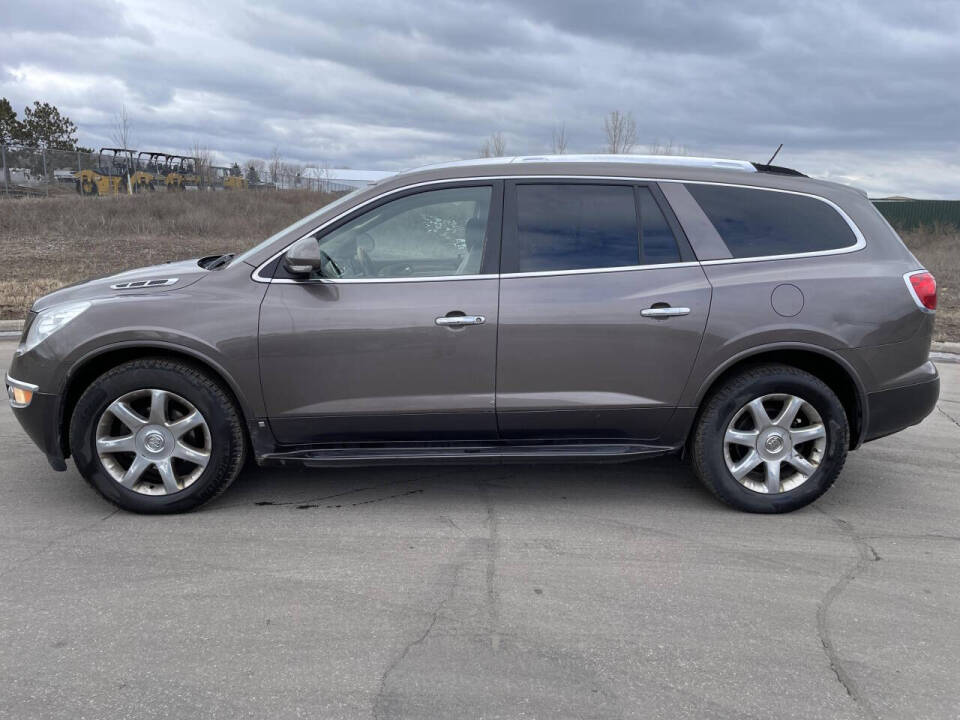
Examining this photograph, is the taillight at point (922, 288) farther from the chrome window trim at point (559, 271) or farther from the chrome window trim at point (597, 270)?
the chrome window trim at point (597, 270)

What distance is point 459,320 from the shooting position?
3.94m

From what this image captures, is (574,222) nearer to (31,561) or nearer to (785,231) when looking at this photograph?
(785,231)

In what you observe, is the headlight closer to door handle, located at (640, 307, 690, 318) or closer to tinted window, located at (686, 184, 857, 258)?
door handle, located at (640, 307, 690, 318)

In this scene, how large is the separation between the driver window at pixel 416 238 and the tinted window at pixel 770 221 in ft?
3.98

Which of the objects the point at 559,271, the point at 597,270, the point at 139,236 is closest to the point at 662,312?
the point at 597,270

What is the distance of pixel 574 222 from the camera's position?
4152 mm

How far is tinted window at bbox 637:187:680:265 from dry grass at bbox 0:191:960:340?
738 cm

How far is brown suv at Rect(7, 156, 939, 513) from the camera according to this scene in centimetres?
397

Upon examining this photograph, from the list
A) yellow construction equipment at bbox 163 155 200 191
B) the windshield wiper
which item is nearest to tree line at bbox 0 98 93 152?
yellow construction equipment at bbox 163 155 200 191

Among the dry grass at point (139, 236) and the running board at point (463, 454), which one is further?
the dry grass at point (139, 236)

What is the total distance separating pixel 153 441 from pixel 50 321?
815mm

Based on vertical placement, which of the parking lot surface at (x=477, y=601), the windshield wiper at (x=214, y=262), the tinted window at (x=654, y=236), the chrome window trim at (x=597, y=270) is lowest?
the parking lot surface at (x=477, y=601)

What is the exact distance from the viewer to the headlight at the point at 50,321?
3986mm

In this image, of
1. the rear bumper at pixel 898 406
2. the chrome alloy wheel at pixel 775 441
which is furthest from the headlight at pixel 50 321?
the rear bumper at pixel 898 406
